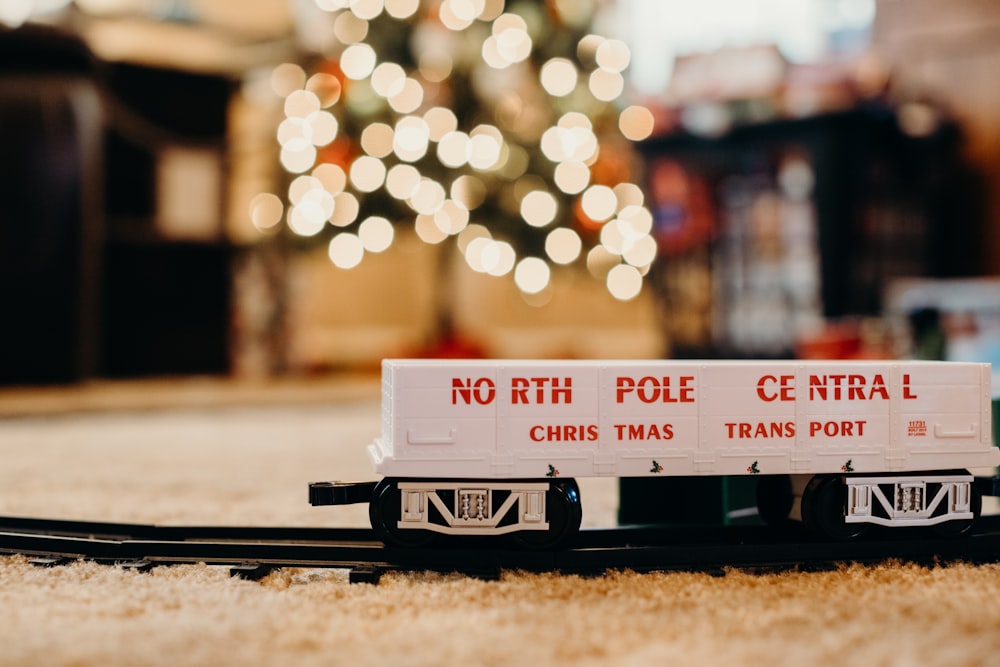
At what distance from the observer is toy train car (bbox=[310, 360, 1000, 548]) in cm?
353

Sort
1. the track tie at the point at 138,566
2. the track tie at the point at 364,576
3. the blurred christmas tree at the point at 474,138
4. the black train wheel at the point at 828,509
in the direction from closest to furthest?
the track tie at the point at 364,576 < the track tie at the point at 138,566 < the black train wheel at the point at 828,509 < the blurred christmas tree at the point at 474,138

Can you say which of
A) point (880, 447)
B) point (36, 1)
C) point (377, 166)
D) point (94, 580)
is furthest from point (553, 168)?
point (94, 580)

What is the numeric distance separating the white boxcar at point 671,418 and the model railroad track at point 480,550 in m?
0.36

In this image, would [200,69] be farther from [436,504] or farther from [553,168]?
[436,504]

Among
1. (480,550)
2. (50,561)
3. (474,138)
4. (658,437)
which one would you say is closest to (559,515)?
(480,550)

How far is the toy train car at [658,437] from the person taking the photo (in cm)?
353

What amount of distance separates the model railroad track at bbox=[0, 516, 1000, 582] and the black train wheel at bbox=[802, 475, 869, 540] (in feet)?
0.28

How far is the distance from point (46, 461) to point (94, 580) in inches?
134

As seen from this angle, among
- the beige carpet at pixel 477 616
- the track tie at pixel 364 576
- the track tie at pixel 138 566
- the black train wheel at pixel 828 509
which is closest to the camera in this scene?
the beige carpet at pixel 477 616

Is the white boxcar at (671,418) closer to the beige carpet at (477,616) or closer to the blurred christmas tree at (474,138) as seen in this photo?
the beige carpet at (477,616)

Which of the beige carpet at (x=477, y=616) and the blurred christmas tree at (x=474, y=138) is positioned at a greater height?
the blurred christmas tree at (x=474, y=138)

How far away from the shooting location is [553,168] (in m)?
10.7

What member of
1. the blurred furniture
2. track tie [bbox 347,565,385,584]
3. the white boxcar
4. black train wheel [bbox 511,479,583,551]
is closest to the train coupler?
the white boxcar

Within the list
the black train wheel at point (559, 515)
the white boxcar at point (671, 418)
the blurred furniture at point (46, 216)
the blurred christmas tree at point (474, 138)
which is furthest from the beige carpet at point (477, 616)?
the blurred christmas tree at point (474, 138)
